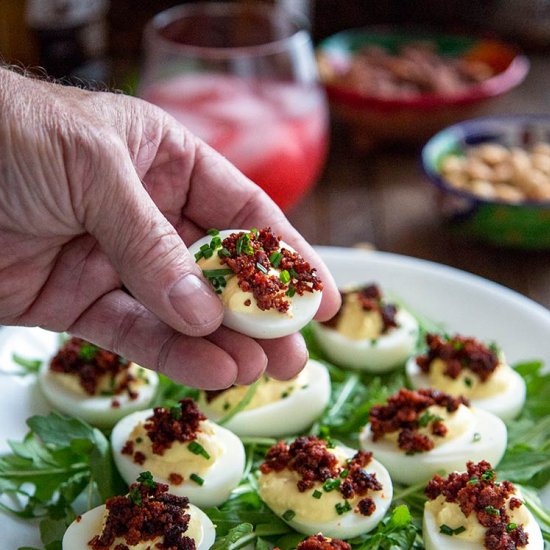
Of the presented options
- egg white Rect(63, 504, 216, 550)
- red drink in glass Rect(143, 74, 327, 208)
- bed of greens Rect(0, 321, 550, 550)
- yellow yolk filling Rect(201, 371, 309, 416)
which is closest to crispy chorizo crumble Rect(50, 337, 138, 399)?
bed of greens Rect(0, 321, 550, 550)

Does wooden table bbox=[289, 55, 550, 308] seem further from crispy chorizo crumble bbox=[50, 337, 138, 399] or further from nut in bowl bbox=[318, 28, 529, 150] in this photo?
crispy chorizo crumble bbox=[50, 337, 138, 399]

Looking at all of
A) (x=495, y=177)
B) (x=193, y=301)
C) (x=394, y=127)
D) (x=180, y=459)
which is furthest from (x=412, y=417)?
(x=394, y=127)

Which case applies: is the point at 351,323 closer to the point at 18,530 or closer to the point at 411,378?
the point at 411,378

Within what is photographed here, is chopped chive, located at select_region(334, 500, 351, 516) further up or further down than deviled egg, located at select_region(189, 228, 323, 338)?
further down

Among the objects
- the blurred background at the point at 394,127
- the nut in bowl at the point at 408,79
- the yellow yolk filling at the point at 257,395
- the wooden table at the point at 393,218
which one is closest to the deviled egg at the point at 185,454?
the yellow yolk filling at the point at 257,395

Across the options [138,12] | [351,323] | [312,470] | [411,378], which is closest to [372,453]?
[312,470]
